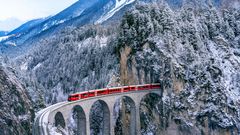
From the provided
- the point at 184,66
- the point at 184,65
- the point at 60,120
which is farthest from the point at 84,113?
the point at 184,65

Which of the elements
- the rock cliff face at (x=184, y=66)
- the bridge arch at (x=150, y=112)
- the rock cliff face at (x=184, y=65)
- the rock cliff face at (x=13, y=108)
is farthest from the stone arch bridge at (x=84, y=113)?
the rock cliff face at (x=13, y=108)

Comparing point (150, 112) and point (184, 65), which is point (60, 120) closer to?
point (150, 112)

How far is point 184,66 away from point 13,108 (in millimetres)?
32779

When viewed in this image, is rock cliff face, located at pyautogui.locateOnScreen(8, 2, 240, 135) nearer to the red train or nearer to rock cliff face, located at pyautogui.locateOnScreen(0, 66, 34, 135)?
the red train

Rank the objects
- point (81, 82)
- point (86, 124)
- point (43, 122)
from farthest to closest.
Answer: point (81, 82)
point (86, 124)
point (43, 122)

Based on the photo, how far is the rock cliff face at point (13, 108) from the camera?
5675 cm

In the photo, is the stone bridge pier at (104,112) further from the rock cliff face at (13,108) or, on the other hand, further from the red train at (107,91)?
the rock cliff face at (13,108)

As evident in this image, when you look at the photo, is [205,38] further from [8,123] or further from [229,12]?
[8,123]

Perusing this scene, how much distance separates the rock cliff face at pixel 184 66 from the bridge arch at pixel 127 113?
3368 millimetres

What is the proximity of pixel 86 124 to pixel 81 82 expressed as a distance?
6911 centimetres

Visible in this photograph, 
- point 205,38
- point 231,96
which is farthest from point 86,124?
point 205,38

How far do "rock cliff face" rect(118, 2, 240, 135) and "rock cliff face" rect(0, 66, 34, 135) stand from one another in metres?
20.1

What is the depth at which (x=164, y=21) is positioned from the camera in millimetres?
67625

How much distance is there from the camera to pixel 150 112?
208 ft
